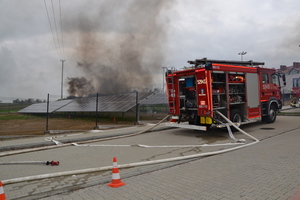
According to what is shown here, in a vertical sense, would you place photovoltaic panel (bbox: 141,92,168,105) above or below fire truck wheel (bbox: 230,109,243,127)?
above

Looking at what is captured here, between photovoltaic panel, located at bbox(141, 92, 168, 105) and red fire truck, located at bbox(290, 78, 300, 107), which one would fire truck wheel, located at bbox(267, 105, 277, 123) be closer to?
photovoltaic panel, located at bbox(141, 92, 168, 105)

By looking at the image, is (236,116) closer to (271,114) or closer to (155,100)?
(271,114)

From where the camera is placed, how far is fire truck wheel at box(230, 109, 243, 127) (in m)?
9.32

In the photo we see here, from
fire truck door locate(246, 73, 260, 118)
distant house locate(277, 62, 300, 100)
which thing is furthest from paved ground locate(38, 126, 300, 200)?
distant house locate(277, 62, 300, 100)

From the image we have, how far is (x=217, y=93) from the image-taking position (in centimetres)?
877

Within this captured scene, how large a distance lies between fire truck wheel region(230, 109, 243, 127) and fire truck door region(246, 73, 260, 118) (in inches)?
21.1

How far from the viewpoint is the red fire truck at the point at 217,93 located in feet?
27.8

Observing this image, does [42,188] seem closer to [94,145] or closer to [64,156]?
[64,156]

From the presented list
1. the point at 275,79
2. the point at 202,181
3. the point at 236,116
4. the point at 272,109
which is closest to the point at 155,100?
the point at 272,109

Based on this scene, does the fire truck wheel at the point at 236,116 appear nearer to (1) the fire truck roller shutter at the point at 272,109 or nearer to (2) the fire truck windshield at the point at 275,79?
(1) the fire truck roller shutter at the point at 272,109

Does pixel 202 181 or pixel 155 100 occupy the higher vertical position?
pixel 155 100

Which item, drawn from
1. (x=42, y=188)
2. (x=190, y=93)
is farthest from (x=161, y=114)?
(x=42, y=188)

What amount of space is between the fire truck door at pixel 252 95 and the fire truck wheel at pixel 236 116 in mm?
536

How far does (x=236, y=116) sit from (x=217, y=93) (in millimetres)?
1645
